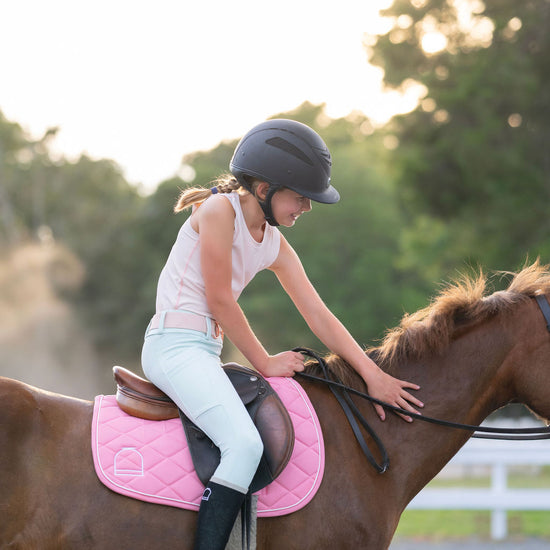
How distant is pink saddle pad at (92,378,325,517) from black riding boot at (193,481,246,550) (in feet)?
0.35

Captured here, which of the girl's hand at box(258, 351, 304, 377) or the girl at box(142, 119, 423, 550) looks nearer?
the girl at box(142, 119, 423, 550)

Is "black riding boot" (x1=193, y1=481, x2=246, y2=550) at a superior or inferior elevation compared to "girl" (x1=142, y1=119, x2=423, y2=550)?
inferior

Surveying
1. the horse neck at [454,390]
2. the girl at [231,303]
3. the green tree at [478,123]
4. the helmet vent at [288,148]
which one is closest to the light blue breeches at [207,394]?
the girl at [231,303]

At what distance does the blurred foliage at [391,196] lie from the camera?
1816cm

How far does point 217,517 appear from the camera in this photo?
9.70ft

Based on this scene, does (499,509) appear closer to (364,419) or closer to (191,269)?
(364,419)

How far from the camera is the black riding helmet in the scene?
11.0 ft

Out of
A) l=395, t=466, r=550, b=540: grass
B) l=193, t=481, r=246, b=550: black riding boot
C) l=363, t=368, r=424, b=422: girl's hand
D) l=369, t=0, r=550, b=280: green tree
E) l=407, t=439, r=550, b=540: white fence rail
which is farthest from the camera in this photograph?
l=369, t=0, r=550, b=280: green tree

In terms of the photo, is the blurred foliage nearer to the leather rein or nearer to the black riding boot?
the leather rein

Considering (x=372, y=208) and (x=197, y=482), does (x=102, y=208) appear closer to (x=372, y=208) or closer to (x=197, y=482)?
(x=372, y=208)

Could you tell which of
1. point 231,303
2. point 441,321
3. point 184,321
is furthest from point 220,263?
point 441,321

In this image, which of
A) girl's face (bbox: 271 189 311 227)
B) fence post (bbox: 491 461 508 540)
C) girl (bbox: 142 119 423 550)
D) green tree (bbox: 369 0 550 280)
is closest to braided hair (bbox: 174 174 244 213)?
girl (bbox: 142 119 423 550)

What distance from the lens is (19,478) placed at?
300cm

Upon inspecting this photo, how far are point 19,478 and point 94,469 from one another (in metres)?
0.29
